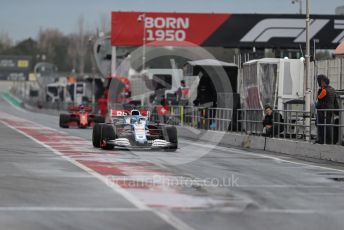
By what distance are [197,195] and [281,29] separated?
41.7 meters

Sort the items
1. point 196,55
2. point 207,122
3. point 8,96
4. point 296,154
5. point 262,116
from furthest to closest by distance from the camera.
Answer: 1. point 8,96
2. point 196,55
3. point 207,122
4. point 262,116
5. point 296,154

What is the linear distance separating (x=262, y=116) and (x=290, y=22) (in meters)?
26.4

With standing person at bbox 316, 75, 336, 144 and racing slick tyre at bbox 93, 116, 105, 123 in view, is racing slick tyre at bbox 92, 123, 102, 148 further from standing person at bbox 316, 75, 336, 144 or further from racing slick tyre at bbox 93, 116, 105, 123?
racing slick tyre at bbox 93, 116, 105, 123

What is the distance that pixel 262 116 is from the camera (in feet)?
88.8

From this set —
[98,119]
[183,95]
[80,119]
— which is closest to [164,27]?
[183,95]

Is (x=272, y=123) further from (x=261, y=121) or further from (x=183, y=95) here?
(x=183, y=95)

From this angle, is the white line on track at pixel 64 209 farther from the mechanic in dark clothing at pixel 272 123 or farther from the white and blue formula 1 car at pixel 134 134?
the mechanic in dark clothing at pixel 272 123

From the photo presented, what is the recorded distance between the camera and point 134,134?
21.2 meters

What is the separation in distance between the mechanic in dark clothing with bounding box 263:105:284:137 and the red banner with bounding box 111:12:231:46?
27.8m

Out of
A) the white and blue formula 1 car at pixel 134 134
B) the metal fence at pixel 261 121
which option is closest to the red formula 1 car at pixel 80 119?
the metal fence at pixel 261 121

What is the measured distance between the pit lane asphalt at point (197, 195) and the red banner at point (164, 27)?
35.3 meters

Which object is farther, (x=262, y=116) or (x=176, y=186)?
(x=262, y=116)

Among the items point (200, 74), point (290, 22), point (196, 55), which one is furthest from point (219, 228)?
point (196, 55)

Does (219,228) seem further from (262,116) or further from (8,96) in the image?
(8,96)
